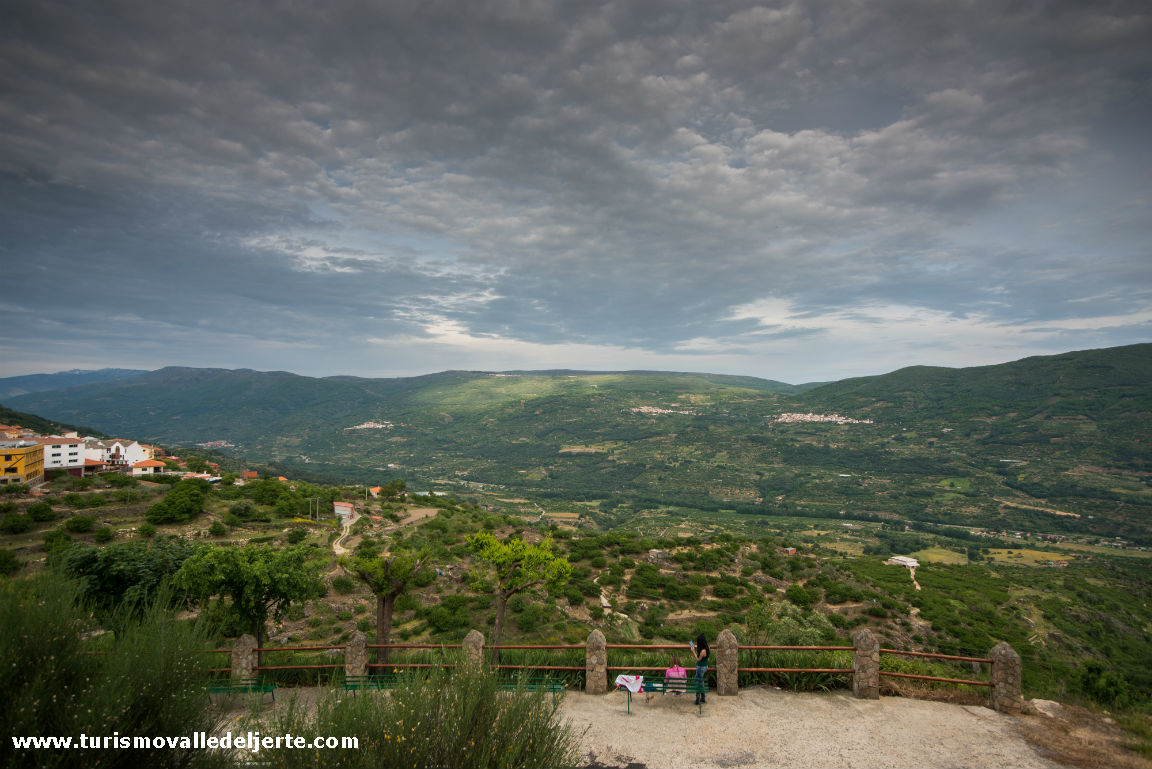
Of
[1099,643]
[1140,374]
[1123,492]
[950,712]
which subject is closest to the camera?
[950,712]

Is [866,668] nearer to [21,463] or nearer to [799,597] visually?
[799,597]

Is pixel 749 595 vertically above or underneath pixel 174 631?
underneath

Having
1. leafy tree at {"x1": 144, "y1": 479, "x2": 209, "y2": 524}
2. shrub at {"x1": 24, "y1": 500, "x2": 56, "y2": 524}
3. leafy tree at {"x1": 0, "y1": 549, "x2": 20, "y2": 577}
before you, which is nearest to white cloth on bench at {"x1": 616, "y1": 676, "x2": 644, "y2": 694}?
leafy tree at {"x1": 0, "y1": 549, "x2": 20, "y2": 577}

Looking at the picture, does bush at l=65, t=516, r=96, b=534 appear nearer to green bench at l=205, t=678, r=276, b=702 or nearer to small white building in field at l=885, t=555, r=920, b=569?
green bench at l=205, t=678, r=276, b=702

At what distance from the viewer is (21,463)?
187 ft

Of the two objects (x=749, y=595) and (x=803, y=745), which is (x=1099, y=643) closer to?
(x=749, y=595)

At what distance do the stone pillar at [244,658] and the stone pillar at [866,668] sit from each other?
1530 centimetres

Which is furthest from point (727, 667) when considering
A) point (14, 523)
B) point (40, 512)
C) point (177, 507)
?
point (40, 512)

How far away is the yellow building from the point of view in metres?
54.7

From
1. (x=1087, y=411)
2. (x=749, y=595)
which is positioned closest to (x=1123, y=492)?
(x=1087, y=411)

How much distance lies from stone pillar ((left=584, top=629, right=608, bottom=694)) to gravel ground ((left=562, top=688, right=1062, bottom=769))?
288 millimetres

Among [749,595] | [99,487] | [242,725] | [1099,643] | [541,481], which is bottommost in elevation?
[541,481]

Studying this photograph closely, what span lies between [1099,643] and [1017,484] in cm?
12144

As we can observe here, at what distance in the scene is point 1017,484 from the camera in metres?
132
